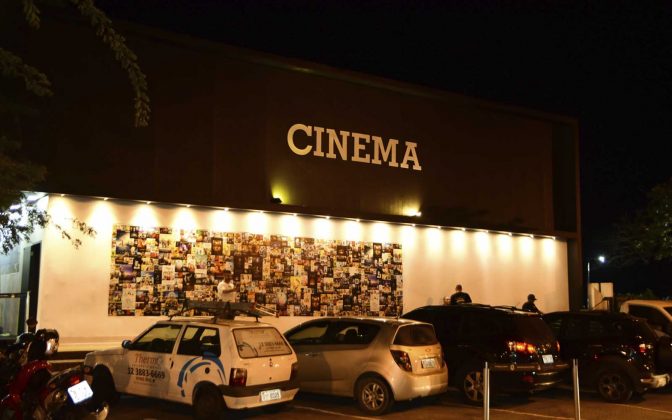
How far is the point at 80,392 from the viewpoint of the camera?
27.8 feet

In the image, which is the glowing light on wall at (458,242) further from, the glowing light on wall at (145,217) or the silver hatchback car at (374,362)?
the silver hatchback car at (374,362)

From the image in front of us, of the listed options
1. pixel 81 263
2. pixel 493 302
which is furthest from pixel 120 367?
pixel 493 302

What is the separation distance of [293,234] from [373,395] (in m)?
7.55

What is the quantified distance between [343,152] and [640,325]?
9.28 metres

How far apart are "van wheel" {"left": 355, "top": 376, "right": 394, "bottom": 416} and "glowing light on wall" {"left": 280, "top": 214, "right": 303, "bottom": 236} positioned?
23.9 feet

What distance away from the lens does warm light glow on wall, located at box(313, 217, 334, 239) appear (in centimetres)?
1845

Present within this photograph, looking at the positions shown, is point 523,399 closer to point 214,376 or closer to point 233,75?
point 214,376

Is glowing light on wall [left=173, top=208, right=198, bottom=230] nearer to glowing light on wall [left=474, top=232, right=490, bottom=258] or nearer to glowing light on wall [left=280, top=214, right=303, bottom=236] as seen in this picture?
glowing light on wall [left=280, top=214, right=303, bottom=236]

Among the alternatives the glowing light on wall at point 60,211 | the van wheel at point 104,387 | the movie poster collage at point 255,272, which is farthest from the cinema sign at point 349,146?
the van wheel at point 104,387

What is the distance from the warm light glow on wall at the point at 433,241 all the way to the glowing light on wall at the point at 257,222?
538 centimetres

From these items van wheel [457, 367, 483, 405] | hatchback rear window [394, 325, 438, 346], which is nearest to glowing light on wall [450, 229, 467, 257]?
van wheel [457, 367, 483, 405]

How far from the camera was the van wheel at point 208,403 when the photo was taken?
9.73m

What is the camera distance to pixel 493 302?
21.8m

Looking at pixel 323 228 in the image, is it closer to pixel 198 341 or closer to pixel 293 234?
pixel 293 234
